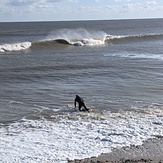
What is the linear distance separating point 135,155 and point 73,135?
279cm

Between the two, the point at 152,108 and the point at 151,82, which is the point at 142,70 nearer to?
the point at 151,82

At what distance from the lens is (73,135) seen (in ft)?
43.5

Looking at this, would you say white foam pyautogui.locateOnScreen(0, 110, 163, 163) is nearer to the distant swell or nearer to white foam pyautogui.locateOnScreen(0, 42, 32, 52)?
white foam pyautogui.locateOnScreen(0, 42, 32, 52)

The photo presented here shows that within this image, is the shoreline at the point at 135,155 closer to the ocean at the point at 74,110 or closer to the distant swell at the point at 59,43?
the ocean at the point at 74,110

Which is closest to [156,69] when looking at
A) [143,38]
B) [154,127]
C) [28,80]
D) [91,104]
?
[28,80]

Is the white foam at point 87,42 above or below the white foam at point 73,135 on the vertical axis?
above

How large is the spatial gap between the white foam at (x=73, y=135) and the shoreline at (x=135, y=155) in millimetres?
311

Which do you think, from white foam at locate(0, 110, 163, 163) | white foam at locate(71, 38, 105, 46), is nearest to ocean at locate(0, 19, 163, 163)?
white foam at locate(0, 110, 163, 163)

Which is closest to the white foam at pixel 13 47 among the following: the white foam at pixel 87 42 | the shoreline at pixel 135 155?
the white foam at pixel 87 42

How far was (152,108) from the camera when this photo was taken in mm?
17312

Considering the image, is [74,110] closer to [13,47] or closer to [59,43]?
[13,47]

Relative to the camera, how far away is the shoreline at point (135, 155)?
35.5 ft

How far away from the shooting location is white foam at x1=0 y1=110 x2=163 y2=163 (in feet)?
37.6

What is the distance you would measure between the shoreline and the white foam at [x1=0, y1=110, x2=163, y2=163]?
311 millimetres
